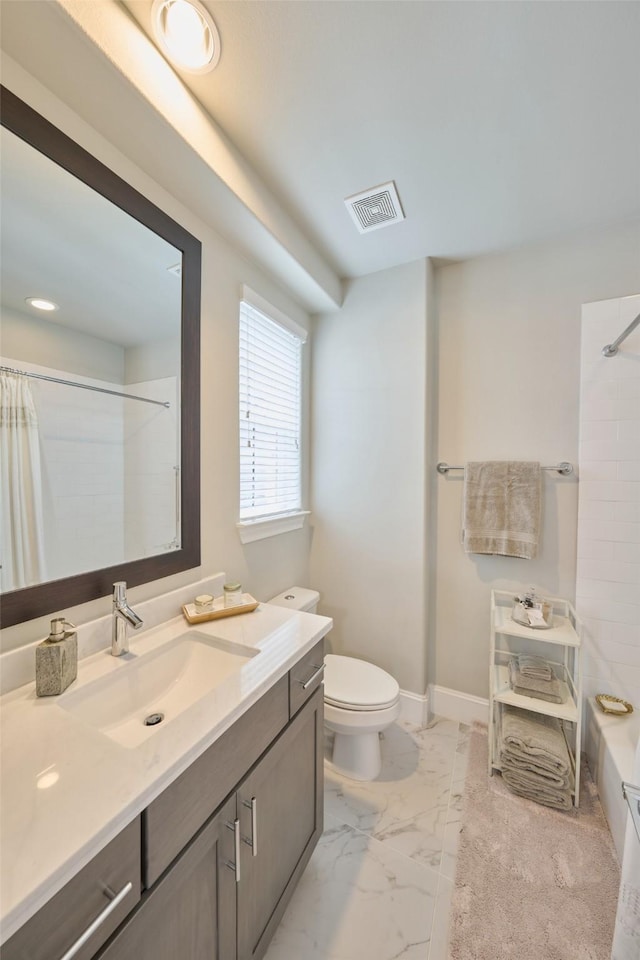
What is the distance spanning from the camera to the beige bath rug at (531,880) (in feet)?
3.39

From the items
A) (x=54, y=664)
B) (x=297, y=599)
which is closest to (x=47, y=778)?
(x=54, y=664)

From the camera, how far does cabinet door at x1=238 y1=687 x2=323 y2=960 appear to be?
2.81 feet

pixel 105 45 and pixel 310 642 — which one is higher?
pixel 105 45

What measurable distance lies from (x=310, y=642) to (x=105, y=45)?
161cm

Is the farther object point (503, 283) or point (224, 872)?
point (503, 283)

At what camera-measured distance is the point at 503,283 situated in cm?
187

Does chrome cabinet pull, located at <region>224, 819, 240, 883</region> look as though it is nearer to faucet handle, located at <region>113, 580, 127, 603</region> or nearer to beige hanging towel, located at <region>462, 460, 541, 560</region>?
faucet handle, located at <region>113, 580, 127, 603</region>

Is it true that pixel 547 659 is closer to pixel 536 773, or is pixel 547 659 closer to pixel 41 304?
pixel 536 773

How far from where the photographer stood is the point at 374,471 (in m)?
2.05

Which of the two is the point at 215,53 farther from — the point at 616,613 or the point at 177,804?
the point at 616,613

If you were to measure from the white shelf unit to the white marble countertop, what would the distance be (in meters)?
1.18

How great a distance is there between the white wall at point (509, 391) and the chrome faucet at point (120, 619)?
1581 millimetres

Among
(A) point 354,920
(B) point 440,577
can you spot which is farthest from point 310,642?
→ (B) point 440,577

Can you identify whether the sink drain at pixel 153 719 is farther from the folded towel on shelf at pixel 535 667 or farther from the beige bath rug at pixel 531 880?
the folded towel on shelf at pixel 535 667
